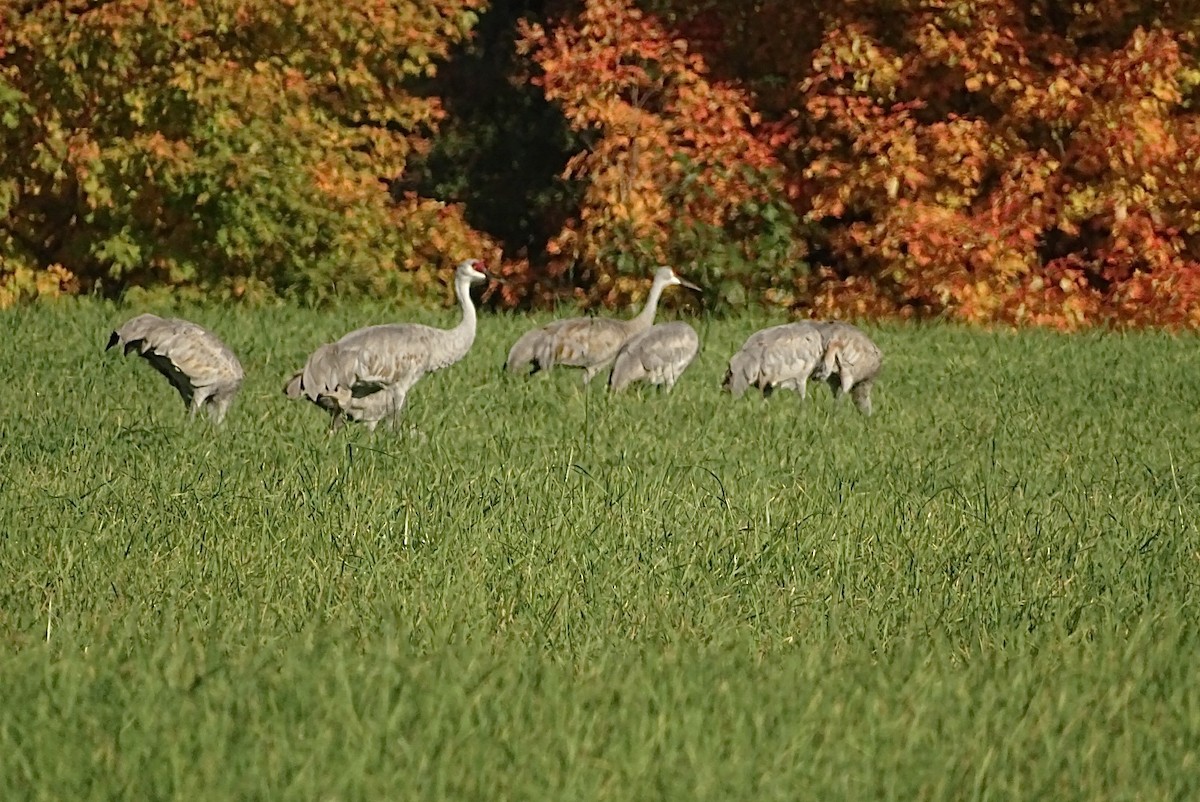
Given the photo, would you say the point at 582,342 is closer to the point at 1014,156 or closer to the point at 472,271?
the point at 472,271

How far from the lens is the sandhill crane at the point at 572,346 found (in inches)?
564

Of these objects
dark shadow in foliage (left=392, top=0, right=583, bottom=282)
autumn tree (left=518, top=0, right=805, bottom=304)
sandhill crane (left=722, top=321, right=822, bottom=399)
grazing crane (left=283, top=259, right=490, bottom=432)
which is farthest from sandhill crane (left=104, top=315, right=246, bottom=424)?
dark shadow in foliage (left=392, top=0, right=583, bottom=282)

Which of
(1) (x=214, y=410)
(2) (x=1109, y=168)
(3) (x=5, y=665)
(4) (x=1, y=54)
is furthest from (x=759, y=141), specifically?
(3) (x=5, y=665)

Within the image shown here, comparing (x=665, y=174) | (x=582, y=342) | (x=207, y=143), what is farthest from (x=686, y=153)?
(x=582, y=342)

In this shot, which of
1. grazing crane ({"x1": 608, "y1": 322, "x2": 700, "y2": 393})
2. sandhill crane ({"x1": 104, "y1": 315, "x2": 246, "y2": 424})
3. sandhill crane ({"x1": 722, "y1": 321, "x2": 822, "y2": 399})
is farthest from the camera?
grazing crane ({"x1": 608, "y1": 322, "x2": 700, "y2": 393})

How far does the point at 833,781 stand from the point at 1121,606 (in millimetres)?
2382

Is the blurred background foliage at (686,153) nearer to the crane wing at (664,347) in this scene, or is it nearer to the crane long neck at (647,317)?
the crane long neck at (647,317)

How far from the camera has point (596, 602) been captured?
7.37 m

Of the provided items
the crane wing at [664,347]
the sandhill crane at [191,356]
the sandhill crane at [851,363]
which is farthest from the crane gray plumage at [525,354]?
the sandhill crane at [191,356]

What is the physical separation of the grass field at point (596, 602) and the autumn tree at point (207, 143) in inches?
235

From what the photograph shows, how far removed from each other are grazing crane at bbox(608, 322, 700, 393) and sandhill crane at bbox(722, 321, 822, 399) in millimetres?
535

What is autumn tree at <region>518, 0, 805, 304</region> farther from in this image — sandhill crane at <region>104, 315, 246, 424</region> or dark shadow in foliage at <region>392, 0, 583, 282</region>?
sandhill crane at <region>104, 315, 246, 424</region>

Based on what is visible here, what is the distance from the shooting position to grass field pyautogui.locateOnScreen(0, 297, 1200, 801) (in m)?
5.51

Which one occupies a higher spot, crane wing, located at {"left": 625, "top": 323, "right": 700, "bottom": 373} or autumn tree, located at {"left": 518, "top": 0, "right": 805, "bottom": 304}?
crane wing, located at {"left": 625, "top": 323, "right": 700, "bottom": 373}
